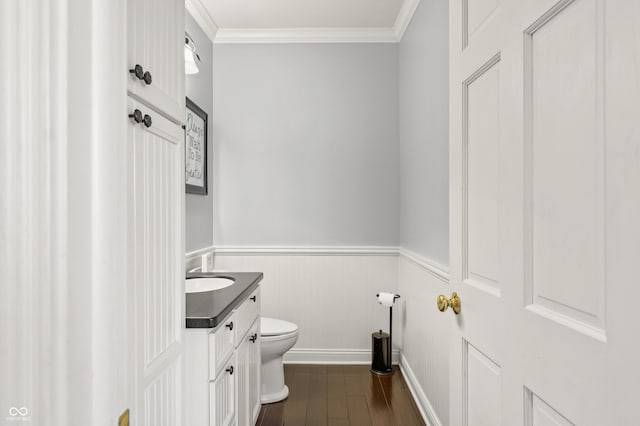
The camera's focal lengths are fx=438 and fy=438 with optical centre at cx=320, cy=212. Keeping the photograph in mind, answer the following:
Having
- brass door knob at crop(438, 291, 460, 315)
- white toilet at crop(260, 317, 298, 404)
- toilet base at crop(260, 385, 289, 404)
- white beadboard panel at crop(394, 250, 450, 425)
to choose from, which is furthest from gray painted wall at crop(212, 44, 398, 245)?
brass door knob at crop(438, 291, 460, 315)

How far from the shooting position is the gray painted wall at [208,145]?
3.00 metres

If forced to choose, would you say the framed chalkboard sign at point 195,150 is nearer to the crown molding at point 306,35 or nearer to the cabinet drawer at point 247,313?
the crown molding at point 306,35

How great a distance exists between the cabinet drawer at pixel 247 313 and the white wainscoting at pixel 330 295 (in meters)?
1.11

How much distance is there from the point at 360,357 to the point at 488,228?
271 centimetres

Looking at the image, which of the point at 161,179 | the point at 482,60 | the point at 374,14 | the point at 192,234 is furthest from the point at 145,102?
the point at 374,14

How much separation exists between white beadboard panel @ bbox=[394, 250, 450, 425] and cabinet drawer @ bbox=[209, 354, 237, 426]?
1.05 m

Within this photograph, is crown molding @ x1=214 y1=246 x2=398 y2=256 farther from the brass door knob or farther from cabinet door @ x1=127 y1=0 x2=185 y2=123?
cabinet door @ x1=127 y1=0 x2=185 y2=123

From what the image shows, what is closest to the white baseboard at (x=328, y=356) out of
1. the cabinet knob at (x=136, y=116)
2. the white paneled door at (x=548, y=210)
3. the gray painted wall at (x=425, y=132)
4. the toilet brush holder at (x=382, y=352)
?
the toilet brush holder at (x=382, y=352)

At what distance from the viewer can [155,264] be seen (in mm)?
1063

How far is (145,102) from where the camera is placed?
40.3 inches

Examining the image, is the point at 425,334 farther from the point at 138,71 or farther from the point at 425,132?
the point at 138,71

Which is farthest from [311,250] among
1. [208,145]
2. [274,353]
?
[208,145]

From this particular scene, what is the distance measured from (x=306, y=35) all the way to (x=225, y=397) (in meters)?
2.86

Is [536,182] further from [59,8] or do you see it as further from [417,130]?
[417,130]
